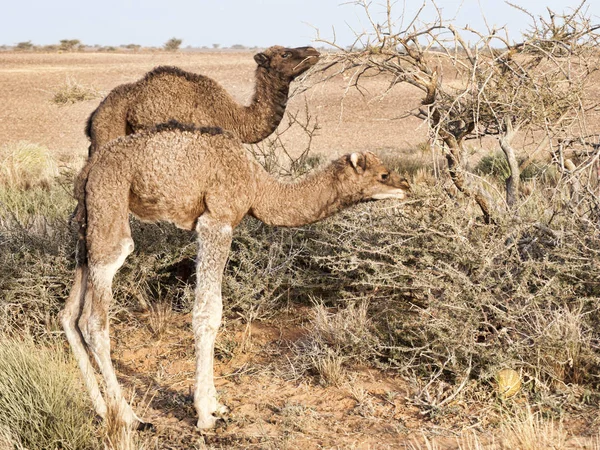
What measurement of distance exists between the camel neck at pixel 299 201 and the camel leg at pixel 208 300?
1.63 ft

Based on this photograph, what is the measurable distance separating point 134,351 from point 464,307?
315 centimetres

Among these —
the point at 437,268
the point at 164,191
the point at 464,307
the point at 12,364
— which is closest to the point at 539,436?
the point at 464,307

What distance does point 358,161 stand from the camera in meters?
6.43

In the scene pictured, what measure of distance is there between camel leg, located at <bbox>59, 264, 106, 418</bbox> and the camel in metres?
1.53

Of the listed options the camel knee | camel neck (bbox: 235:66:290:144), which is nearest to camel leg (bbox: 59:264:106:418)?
the camel knee

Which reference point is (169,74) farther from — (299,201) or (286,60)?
(299,201)

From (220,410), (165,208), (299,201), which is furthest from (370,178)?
(220,410)

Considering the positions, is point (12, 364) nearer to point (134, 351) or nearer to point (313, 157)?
point (134, 351)

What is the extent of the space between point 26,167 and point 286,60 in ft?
27.4

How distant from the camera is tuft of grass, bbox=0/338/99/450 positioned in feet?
17.4

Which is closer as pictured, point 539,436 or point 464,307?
point 539,436

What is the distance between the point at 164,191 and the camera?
600 cm

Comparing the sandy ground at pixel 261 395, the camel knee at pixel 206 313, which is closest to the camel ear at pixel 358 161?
the sandy ground at pixel 261 395

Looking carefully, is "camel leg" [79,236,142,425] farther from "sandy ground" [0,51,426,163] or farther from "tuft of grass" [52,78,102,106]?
"sandy ground" [0,51,426,163]
